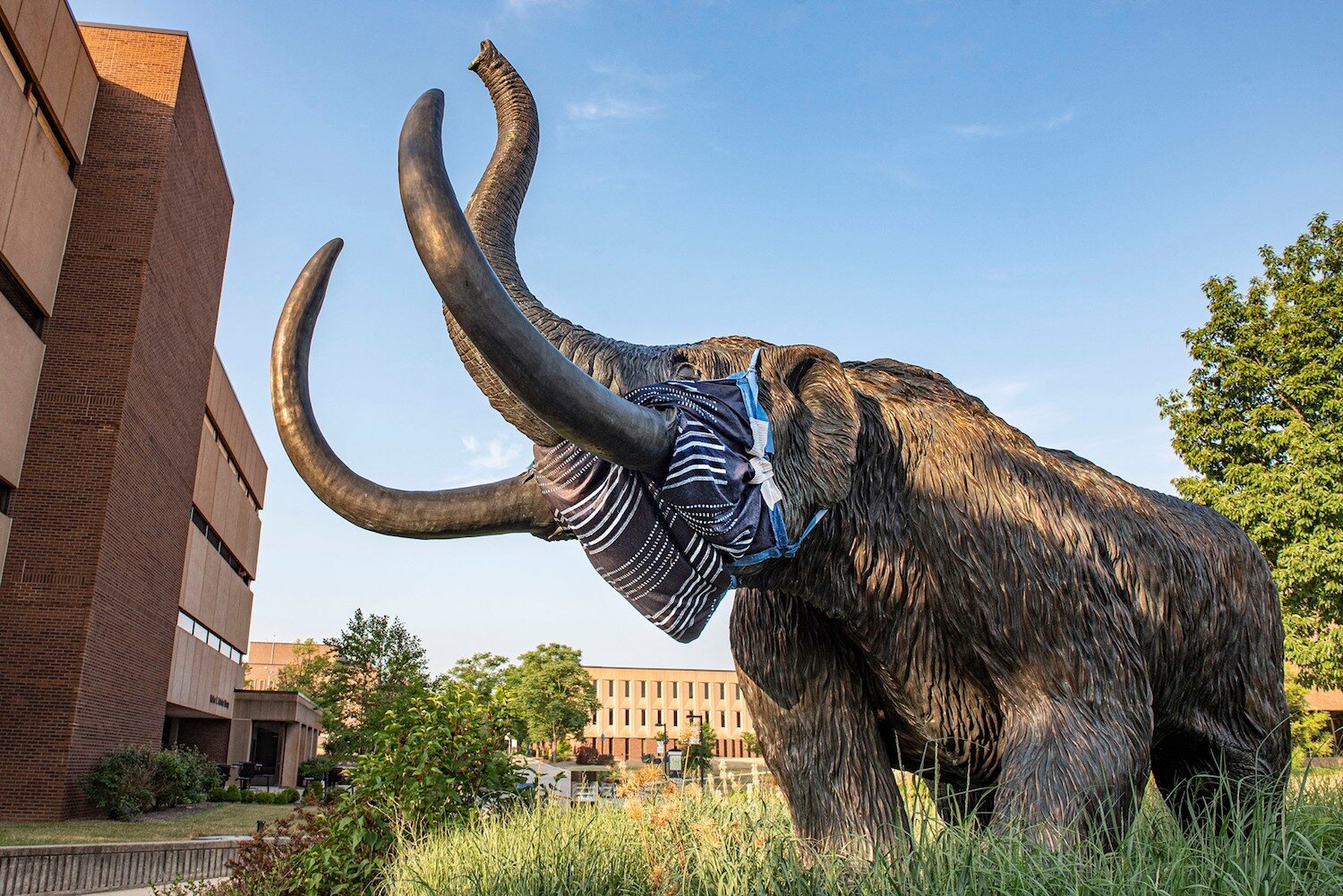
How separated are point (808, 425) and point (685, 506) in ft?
1.41

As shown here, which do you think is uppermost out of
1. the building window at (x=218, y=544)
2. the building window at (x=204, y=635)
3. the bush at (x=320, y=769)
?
the building window at (x=218, y=544)

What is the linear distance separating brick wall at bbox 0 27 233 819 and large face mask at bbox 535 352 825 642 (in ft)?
61.3

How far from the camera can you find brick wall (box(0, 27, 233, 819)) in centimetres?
1731

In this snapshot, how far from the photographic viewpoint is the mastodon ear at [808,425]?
235 centimetres

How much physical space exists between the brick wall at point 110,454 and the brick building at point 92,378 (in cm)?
4

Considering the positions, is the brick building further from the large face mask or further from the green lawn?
the large face mask

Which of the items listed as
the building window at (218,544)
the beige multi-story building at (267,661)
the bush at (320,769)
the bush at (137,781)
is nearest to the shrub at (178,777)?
the bush at (137,781)

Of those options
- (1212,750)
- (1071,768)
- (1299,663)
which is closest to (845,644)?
(1071,768)

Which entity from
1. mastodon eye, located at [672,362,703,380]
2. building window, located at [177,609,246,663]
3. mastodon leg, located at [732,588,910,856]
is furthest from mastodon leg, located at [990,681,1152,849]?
building window, located at [177,609,246,663]

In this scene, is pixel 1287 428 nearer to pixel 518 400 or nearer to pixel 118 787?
pixel 518 400

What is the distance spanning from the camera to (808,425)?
245cm

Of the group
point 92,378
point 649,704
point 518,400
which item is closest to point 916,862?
point 518,400

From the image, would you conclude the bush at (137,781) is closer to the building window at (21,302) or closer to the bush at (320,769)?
the building window at (21,302)

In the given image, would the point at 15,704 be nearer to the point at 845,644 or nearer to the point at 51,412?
the point at 51,412
